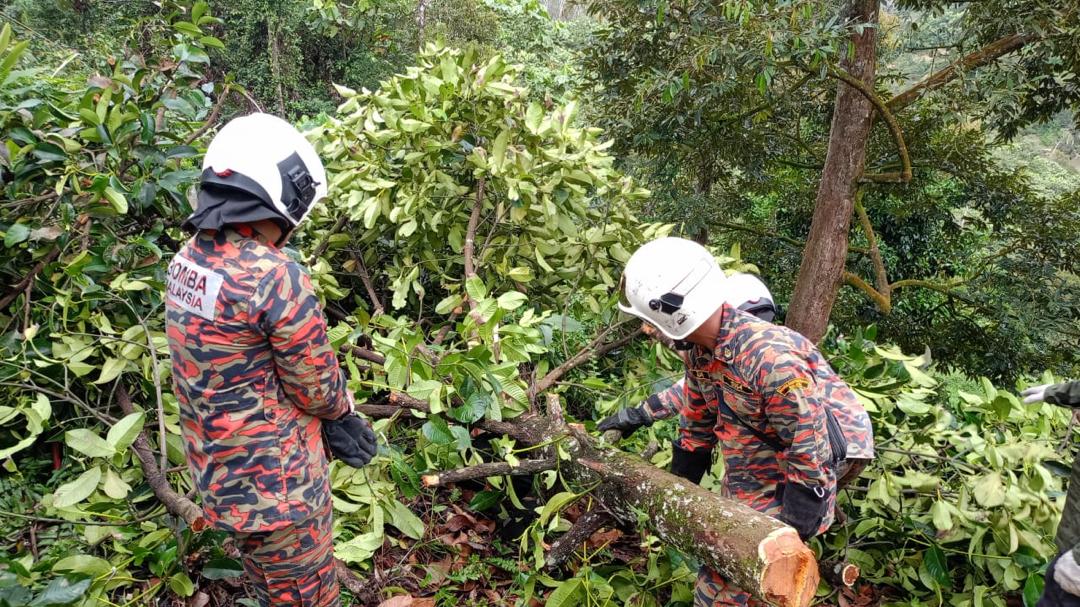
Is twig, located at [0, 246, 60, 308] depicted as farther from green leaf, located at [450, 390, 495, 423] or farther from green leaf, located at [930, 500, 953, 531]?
green leaf, located at [930, 500, 953, 531]

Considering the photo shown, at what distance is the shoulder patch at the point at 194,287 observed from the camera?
179cm

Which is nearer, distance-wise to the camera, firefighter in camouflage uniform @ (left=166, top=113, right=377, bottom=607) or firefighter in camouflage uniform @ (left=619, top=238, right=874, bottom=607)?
firefighter in camouflage uniform @ (left=166, top=113, right=377, bottom=607)

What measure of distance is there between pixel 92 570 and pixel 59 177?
168 centimetres

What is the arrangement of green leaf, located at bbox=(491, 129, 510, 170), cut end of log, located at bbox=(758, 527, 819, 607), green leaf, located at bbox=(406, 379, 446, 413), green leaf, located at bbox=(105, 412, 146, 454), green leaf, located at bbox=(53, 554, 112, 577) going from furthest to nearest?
green leaf, located at bbox=(491, 129, 510, 170), green leaf, located at bbox=(406, 379, 446, 413), green leaf, located at bbox=(105, 412, 146, 454), green leaf, located at bbox=(53, 554, 112, 577), cut end of log, located at bbox=(758, 527, 819, 607)

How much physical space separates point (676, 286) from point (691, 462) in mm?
920

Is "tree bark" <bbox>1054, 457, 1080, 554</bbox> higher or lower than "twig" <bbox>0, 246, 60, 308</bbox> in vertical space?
lower

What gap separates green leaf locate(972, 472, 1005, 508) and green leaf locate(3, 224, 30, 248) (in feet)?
12.5

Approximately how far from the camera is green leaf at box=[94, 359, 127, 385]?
8.63 feet

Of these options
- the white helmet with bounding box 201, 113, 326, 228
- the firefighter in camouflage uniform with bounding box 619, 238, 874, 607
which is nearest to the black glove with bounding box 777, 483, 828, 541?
the firefighter in camouflage uniform with bounding box 619, 238, 874, 607

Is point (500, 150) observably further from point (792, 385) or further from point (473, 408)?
point (792, 385)

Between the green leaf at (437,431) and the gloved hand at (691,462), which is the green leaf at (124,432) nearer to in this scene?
the green leaf at (437,431)

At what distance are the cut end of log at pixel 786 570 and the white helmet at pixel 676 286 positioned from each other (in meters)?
0.67

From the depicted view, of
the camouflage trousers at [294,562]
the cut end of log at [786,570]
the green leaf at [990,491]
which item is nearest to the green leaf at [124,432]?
the camouflage trousers at [294,562]

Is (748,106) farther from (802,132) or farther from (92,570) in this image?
(92,570)
